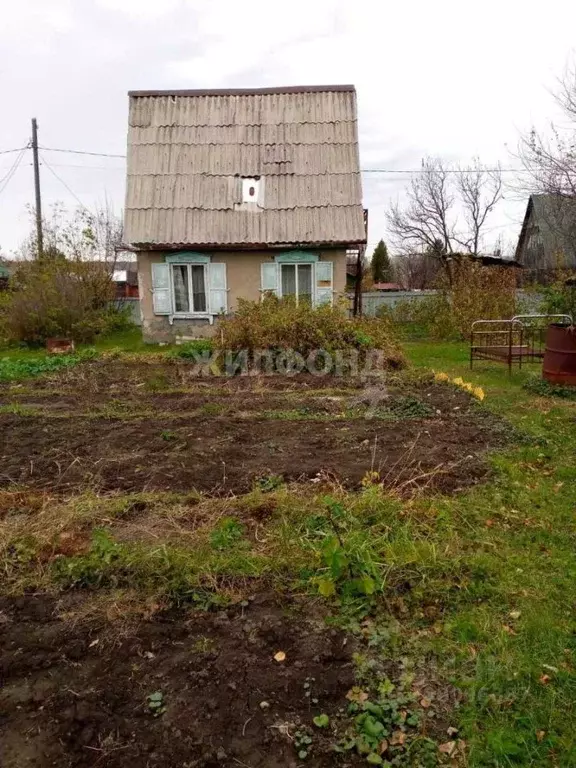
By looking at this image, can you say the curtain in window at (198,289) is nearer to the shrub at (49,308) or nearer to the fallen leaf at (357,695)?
the shrub at (49,308)

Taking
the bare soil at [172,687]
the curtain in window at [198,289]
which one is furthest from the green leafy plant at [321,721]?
the curtain in window at [198,289]

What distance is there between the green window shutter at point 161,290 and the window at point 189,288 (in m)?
0.15

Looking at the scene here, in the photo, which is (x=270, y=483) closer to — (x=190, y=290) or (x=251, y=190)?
(x=190, y=290)

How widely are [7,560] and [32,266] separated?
521 inches

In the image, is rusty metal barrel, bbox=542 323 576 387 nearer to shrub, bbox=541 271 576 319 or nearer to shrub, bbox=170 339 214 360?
shrub, bbox=541 271 576 319

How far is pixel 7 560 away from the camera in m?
3.18

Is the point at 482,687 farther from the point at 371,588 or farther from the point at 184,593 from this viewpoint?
the point at 184,593

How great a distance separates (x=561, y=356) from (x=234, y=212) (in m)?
8.75

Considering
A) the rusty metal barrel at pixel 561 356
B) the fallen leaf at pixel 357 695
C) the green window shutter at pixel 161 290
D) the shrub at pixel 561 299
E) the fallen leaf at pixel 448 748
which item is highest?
the green window shutter at pixel 161 290

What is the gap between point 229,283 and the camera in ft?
44.3

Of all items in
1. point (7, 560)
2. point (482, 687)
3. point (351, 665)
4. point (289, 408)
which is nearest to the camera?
point (482, 687)

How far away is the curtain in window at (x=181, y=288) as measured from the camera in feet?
44.5

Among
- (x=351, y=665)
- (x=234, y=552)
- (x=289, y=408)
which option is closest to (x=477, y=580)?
(x=351, y=665)

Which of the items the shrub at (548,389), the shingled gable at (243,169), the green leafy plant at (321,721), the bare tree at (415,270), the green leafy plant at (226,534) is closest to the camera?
the green leafy plant at (321,721)
